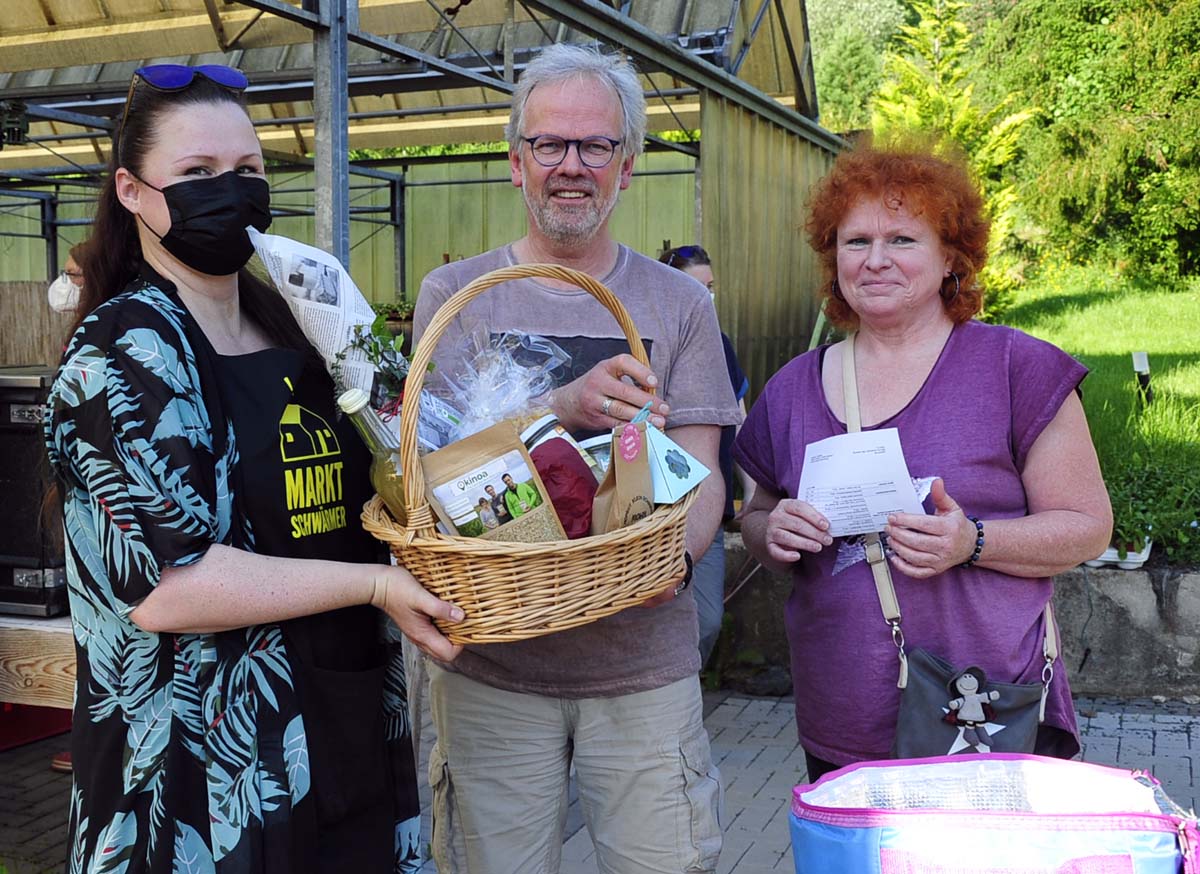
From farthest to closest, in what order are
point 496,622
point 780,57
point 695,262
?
point 780,57 → point 695,262 → point 496,622

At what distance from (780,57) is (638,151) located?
9.93 metres

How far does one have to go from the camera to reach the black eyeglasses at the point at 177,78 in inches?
73.4

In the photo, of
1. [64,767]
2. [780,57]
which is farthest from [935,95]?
[64,767]

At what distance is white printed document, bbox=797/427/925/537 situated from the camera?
2162mm

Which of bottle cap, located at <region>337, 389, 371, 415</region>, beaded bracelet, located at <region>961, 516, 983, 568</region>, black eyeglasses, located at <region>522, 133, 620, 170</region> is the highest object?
black eyeglasses, located at <region>522, 133, 620, 170</region>

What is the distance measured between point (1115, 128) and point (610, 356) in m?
24.8

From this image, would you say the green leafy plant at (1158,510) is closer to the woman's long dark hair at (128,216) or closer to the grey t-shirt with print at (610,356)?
the grey t-shirt with print at (610,356)

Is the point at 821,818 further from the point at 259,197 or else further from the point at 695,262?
the point at 695,262

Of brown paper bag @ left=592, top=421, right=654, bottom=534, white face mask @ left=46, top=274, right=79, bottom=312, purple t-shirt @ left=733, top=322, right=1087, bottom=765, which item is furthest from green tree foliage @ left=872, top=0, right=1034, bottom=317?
brown paper bag @ left=592, top=421, right=654, bottom=534

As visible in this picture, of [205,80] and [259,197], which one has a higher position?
[205,80]

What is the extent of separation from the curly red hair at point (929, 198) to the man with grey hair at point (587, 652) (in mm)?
368

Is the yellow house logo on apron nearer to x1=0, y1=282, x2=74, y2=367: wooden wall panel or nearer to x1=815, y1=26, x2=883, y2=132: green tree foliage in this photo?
x1=0, y1=282, x2=74, y2=367: wooden wall panel

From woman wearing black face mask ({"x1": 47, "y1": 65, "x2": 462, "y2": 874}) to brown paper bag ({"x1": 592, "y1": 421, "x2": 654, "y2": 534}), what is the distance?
0.33 metres

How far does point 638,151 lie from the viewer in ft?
7.79
